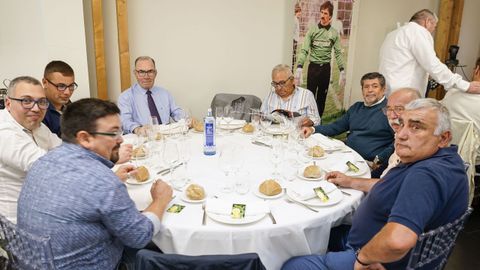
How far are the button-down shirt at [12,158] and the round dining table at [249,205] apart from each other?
0.57 metres

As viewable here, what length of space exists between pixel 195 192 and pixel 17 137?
1030 millimetres

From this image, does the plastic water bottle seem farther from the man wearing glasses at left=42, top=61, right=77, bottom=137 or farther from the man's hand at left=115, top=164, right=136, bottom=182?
the man wearing glasses at left=42, top=61, right=77, bottom=137

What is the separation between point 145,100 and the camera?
366cm

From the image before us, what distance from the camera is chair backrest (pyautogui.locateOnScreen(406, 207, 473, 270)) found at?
4.65 feet

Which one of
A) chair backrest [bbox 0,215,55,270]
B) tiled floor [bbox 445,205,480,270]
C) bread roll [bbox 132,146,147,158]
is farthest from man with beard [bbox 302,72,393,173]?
chair backrest [bbox 0,215,55,270]

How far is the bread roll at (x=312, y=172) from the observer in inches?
84.0

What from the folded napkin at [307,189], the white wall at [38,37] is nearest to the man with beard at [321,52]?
the white wall at [38,37]

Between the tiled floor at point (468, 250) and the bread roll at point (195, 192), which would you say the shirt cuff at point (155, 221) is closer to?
the bread roll at point (195, 192)

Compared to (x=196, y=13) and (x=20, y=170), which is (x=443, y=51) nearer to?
(x=196, y=13)

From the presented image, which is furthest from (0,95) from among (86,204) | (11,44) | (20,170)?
(86,204)

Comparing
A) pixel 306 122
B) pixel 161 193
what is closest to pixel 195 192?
pixel 161 193

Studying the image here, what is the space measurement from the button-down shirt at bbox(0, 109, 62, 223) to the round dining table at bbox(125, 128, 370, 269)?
57cm

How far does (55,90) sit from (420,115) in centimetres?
248

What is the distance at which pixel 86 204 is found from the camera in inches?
55.5
